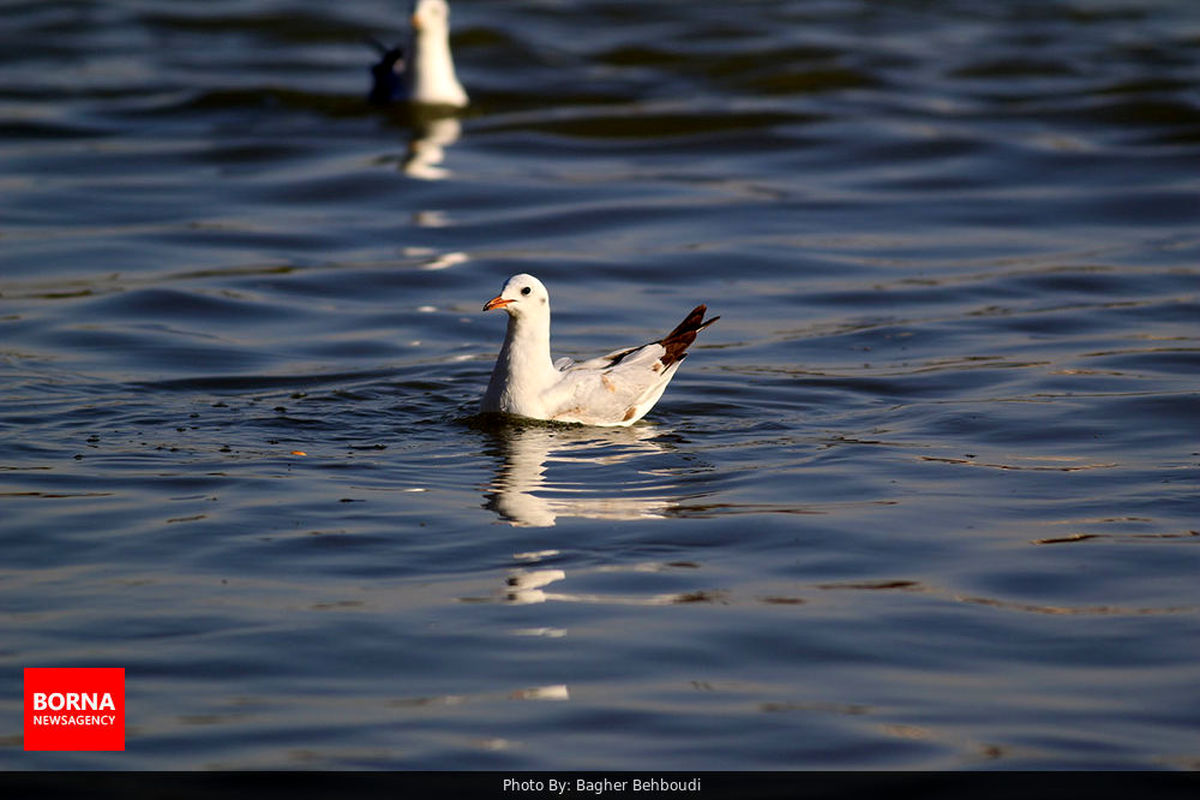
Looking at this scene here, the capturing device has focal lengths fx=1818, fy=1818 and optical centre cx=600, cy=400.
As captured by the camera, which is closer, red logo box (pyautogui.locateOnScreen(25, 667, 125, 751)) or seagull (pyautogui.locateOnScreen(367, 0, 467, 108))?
red logo box (pyautogui.locateOnScreen(25, 667, 125, 751))

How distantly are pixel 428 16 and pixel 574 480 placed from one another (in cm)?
1136

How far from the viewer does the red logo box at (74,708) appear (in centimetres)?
610

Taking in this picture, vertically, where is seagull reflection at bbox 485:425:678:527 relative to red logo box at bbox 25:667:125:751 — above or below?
above

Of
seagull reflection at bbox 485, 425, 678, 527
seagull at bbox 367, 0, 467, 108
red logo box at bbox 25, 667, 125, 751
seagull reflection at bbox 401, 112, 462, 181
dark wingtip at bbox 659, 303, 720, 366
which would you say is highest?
seagull at bbox 367, 0, 467, 108

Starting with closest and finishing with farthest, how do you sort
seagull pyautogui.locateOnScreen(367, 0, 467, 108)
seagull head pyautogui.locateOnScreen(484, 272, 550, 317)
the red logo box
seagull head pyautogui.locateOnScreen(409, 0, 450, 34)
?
the red logo box < seagull head pyautogui.locateOnScreen(484, 272, 550, 317) < seagull head pyautogui.locateOnScreen(409, 0, 450, 34) < seagull pyautogui.locateOnScreen(367, 0, 467, 108)

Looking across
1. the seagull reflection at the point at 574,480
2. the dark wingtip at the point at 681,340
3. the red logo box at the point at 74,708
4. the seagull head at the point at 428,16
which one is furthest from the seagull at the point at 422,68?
the red logo box at the point at 74,708

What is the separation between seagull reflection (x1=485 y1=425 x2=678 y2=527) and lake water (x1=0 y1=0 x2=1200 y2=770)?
3cm

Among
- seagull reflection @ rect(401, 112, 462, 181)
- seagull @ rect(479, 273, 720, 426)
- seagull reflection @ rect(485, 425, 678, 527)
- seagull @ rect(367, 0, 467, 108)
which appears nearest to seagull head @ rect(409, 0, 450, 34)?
seagull @ rect(367, 0, 467, 108)

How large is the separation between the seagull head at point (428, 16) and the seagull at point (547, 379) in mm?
9747

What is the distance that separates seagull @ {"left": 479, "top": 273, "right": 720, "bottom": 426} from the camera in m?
10.2

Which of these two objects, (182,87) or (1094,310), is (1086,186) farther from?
(182,87)

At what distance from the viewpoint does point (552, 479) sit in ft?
30.1

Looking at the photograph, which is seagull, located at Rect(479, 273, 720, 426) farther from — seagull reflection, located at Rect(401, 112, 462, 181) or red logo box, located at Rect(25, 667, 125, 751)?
seagull reflection, located at Rect(401, 112, 462, 181)

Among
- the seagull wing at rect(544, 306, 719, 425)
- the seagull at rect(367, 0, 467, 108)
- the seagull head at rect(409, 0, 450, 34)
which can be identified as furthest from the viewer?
the seagull at rect(367, 0, 467, 108)
